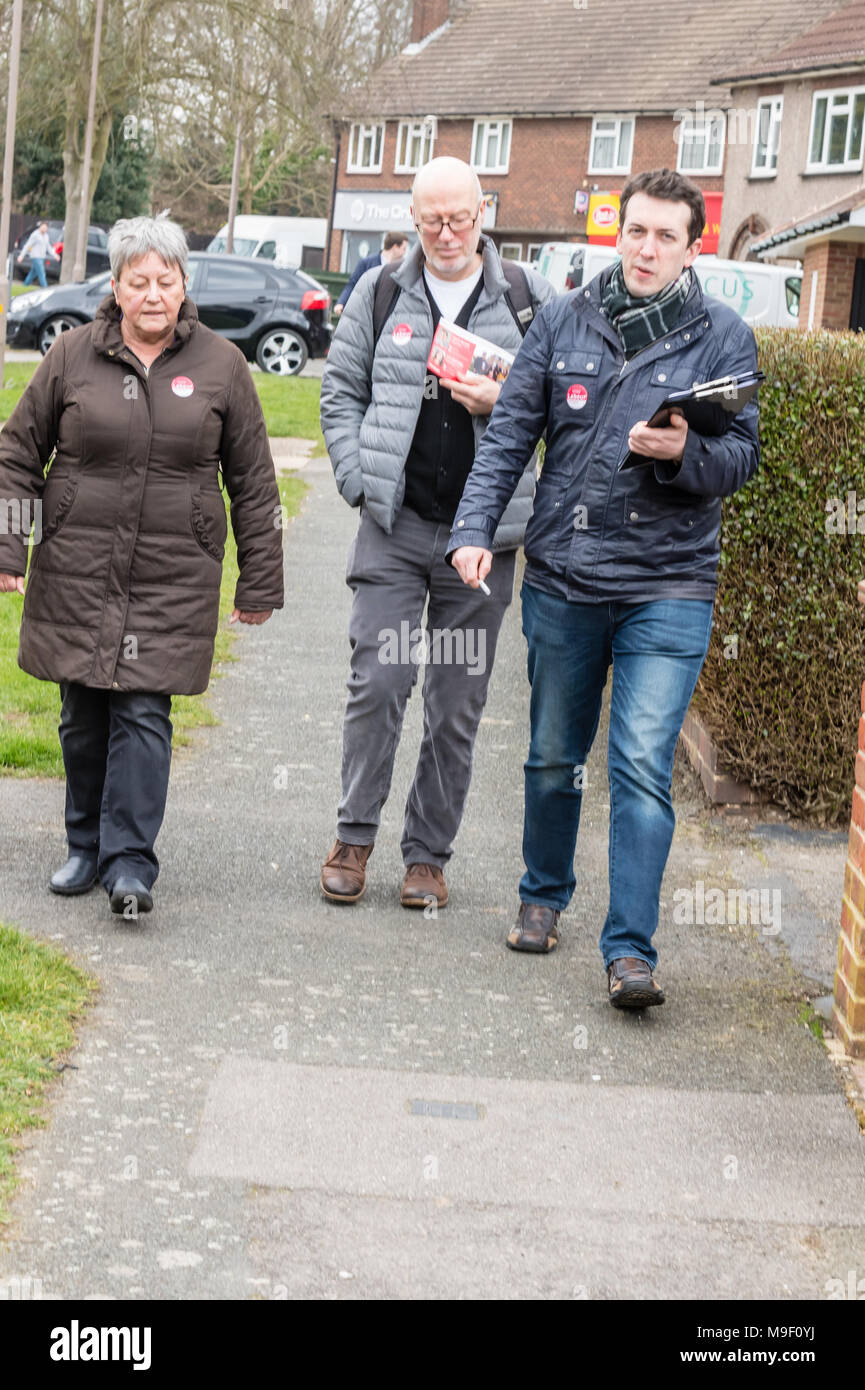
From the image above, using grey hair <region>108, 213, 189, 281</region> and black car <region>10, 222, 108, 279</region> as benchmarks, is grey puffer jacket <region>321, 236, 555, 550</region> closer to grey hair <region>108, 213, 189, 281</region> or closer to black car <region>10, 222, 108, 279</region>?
grey hair <region>108, 213, 189, 281</region>

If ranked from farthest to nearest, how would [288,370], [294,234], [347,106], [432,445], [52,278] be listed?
[294,234] < [52,278] < [347,106] < [288,370] < [432,445]

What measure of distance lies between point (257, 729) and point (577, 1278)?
432 cm

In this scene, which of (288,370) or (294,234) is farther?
(294,234)

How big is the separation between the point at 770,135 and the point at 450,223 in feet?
130

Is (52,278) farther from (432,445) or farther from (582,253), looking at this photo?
(432,445)

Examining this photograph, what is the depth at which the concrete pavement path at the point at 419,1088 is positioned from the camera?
3.29 metres

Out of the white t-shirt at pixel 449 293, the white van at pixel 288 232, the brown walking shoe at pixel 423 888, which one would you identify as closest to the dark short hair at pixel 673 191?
the white t-shirt at pixel 449 293

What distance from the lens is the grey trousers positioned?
5.28 m

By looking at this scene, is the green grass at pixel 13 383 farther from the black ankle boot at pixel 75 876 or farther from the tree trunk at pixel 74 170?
the tree trunk at pixel 74 170

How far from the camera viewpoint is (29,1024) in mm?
4152

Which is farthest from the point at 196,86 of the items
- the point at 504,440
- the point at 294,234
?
the point at 504,440

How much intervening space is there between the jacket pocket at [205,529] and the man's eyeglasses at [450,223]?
95 centimetres

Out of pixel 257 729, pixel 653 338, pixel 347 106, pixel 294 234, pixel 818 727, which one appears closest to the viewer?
pixel 653 338

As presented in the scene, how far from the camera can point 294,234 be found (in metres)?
61.2
